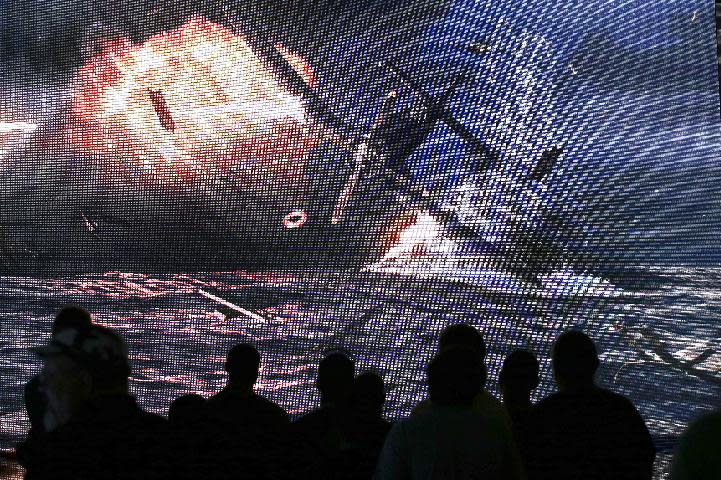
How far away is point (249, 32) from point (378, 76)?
0.62 m

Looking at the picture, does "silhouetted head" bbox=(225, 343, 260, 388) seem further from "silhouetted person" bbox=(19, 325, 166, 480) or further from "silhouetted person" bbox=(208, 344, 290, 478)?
"silhouetted person" bbox=(19, 325, 166, 480)

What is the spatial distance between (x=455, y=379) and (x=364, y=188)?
1905 millimetres

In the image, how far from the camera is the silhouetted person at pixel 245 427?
1.66m

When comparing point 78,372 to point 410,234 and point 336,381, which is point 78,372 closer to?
point 336,381

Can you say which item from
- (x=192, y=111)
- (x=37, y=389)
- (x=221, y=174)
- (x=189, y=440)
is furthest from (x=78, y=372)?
(x=192, y=111)

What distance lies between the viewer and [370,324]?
3096mm

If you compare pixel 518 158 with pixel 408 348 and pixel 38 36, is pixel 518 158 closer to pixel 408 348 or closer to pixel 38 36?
pixel 408 348

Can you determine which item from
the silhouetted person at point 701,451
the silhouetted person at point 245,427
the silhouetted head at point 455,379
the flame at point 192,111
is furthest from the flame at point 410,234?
the silhouetted person at point 701,451

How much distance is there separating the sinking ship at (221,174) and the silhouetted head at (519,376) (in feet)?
3.45

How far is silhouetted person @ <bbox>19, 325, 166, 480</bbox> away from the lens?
121 centimetres

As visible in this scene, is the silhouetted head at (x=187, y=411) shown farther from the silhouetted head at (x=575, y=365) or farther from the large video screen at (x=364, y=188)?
the large video screen at (x=364, y=188)

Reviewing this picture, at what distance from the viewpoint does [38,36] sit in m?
3.73

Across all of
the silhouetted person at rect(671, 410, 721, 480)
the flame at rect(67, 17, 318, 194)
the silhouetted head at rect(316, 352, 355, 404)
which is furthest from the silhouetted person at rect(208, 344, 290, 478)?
the flame at rect(67, 17, 318, 194)

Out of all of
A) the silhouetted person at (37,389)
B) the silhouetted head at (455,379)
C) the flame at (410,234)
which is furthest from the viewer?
the flame at (410,234)
